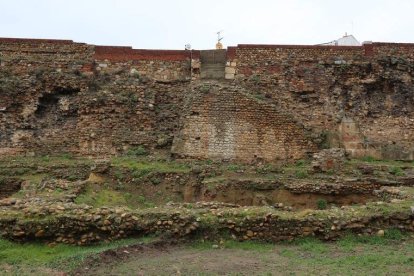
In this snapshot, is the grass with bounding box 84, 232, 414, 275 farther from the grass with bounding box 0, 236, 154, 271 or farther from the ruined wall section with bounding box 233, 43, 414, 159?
the ruined wall section with bounding box 233, 43, 414, 159

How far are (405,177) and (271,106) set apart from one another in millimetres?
5156

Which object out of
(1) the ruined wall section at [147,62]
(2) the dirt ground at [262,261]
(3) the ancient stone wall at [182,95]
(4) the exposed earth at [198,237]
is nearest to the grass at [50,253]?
(4) the exposed earth at [198,237]

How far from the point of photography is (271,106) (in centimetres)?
1839

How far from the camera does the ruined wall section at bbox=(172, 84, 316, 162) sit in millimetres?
17984

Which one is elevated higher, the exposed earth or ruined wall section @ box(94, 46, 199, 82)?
ruined wall section @ box(94, 46, 199, 82)

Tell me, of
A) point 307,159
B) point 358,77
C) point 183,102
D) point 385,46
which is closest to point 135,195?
point 183,102

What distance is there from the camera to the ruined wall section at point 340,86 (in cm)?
1930

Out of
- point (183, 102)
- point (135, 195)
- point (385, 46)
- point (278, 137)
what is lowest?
point (135, 195)

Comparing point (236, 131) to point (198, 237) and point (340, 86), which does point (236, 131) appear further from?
point (198, 237)

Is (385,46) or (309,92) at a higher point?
(385,46)

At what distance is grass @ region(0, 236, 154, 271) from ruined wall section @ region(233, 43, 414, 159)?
10.7 metres

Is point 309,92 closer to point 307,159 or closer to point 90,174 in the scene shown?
point 307,159

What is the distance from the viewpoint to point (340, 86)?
773 inches

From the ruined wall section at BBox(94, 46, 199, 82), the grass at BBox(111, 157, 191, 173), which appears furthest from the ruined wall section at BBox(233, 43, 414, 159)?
the grass at BBox(111, 157, 191, 173)
